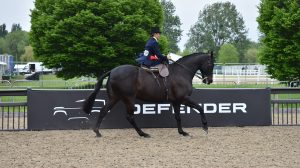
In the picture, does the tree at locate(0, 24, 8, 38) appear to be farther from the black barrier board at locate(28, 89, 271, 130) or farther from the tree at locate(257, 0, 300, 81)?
the black barrier board at locate(28, 89, 271, 130)

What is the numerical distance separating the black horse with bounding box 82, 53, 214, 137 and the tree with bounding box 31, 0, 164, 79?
50.7ft

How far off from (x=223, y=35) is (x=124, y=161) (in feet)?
313

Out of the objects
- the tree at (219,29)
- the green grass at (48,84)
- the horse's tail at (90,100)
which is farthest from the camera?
the tree at (219,29)

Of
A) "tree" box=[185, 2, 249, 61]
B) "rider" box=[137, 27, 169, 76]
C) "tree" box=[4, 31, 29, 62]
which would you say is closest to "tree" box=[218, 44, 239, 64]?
"tree" box=[185, 2, 249, 61]

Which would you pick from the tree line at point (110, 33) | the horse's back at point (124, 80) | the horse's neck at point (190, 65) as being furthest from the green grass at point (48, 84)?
the horse's back at point (124, 80)

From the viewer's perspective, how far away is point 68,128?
14938 millimetres

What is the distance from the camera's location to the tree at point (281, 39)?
1103 inches

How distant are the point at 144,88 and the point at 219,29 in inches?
3620

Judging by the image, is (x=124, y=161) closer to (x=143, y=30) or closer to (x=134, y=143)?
(x=134, y=143)

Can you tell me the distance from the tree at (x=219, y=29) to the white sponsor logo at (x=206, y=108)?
85447mm

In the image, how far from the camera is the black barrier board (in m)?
14.8

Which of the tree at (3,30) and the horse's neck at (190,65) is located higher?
the tree at (3,30)

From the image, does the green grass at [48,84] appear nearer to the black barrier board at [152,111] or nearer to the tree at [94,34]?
the tree at [94,34]

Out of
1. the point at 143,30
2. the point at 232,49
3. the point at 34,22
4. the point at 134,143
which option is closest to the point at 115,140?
the point at 134,143
